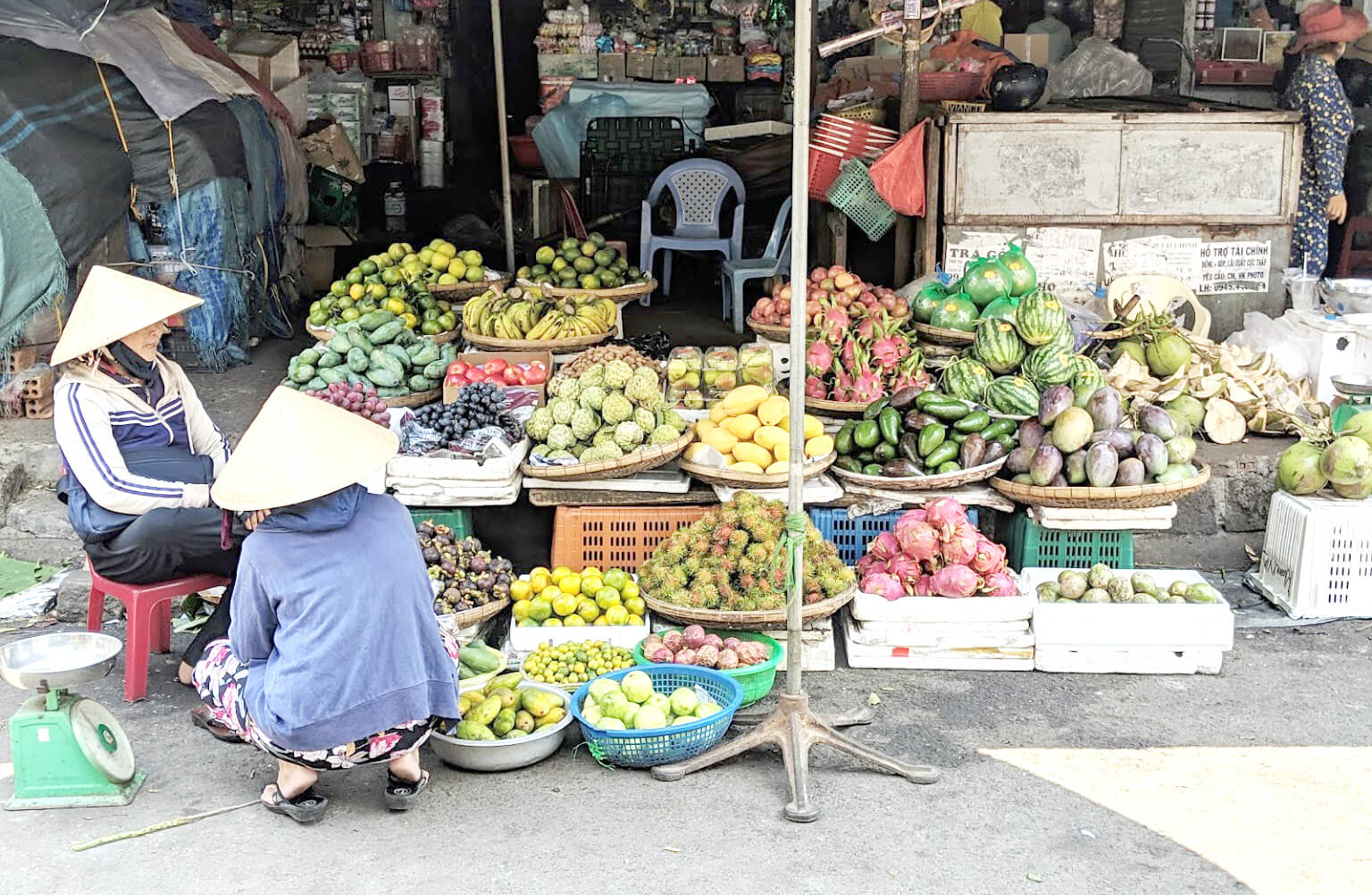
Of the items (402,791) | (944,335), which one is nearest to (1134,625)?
(944,335)

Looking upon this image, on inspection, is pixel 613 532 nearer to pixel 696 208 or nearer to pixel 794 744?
pixel 794 744

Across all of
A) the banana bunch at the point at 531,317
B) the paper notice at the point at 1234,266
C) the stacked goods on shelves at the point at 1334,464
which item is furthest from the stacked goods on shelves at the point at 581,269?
the stacked goods on shelves at the point at 1334,464

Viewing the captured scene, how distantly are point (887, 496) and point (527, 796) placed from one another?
69.8 inches

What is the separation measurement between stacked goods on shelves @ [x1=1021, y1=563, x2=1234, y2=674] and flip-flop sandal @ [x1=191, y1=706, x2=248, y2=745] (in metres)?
2.47

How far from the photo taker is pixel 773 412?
4.82 meters

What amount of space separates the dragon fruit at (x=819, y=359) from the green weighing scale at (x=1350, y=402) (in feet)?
6.55

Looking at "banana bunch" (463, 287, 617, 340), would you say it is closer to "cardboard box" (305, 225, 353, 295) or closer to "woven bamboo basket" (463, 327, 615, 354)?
"woven bamboo basket" (463, 327, 615, 354)

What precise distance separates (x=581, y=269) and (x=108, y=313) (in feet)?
10.5

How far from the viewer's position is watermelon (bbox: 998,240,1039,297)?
5.98 m

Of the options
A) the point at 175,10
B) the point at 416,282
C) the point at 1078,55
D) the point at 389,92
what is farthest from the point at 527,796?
the point at 389,92

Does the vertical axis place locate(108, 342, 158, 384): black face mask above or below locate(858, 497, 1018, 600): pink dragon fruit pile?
above

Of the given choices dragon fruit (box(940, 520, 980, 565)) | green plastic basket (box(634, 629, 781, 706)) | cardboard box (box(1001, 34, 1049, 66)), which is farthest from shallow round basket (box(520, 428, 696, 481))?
cardboard box (box(1001, 34, 1049, 66))

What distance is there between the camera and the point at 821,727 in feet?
12.3

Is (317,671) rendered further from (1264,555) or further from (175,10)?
(175,10)
